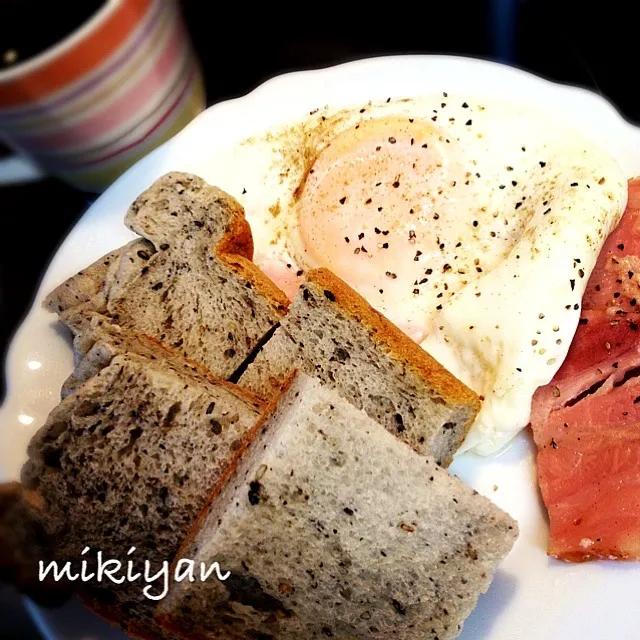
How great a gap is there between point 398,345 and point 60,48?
1216 mm

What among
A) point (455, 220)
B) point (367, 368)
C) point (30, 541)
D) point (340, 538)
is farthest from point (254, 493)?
point (455, 220)

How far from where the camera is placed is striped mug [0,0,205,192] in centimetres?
131

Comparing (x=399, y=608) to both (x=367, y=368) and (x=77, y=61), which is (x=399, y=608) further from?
(x=77, y=61)

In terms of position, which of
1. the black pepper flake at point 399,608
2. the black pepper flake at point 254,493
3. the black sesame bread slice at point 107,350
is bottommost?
the black pepper flake at point 399,608

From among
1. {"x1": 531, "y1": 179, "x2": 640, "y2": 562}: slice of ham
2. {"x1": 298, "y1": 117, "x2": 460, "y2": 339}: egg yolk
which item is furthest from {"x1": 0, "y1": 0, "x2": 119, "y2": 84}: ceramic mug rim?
{"x1": 531, "y1": 179, "x2": 640, "y2": 562}: slice of ham

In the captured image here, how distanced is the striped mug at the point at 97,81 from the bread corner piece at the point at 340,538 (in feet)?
2.79

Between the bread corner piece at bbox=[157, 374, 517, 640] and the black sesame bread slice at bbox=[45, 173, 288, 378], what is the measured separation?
565mm

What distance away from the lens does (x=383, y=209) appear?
7.85ft

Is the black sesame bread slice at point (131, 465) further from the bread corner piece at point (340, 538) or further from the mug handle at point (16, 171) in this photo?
the mug handle at point (16, 171)

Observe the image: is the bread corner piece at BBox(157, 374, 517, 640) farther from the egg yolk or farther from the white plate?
the egg yolk

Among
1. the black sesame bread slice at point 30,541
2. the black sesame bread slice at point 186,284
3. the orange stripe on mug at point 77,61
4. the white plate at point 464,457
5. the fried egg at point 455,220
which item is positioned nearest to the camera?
the orange stripe on mug at point 77,61

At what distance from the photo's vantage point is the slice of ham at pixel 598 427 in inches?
75.2

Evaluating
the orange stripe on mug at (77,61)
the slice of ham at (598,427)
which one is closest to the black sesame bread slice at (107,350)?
the orange stripe on mug at (77,61)

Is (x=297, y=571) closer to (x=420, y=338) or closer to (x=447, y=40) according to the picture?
(x=420, y=338)
